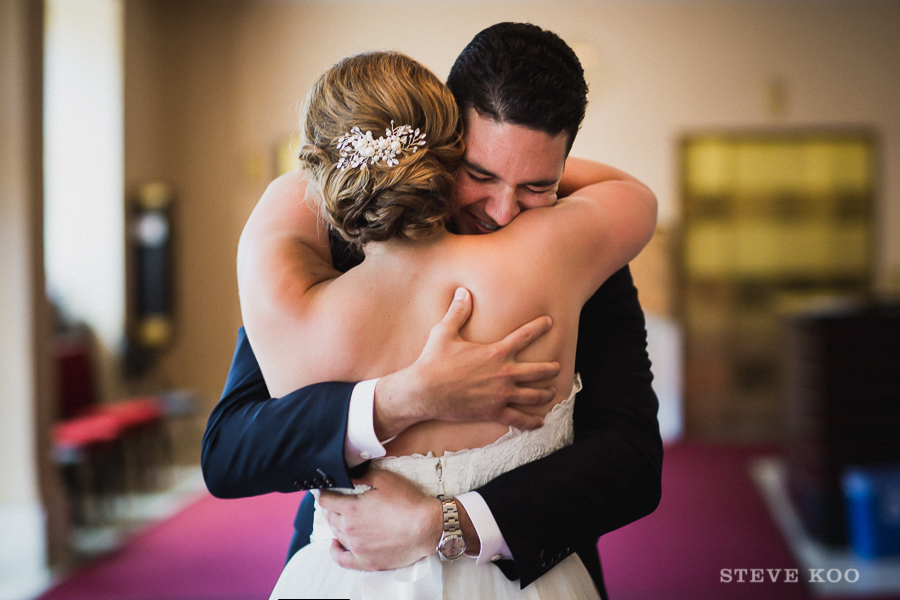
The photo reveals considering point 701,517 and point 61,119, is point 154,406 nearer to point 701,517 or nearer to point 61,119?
point 61,119

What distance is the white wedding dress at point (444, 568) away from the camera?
1.10 metres

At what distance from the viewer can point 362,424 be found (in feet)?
3.34

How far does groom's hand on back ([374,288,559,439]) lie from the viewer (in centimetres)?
100

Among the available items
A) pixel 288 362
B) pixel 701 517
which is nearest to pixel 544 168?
pixel 288 362

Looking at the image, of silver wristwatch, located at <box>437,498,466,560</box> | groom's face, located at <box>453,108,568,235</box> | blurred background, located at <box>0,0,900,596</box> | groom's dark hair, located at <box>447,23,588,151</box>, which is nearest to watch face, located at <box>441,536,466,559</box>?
silver wristwatch, located at <box>437,498,466,560</box>

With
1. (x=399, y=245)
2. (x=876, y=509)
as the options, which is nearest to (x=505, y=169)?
(x=399, y=245)

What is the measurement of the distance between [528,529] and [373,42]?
6.80 meters

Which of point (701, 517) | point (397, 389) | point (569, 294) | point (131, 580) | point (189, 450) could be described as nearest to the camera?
point (397, 389)

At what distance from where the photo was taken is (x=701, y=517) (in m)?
4.64

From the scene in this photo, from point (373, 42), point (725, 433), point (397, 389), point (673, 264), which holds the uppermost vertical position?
point (373, 42)

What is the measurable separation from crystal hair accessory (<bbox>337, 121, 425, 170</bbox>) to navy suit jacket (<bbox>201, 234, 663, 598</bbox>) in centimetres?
25

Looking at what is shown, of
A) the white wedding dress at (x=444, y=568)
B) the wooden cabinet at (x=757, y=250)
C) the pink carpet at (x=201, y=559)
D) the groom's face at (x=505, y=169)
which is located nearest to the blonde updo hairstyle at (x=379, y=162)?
the groom's face at (x=505, y=169)

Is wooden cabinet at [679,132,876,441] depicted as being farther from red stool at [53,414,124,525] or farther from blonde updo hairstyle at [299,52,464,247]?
blonde updo hairstyle at [299,52,464,247]

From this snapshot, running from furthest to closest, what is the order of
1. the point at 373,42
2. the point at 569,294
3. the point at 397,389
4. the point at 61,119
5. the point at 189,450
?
the point at 373,42 → the point at 189,450 → the point at 61,119 → the point at 569,294 → the point at 397,389
